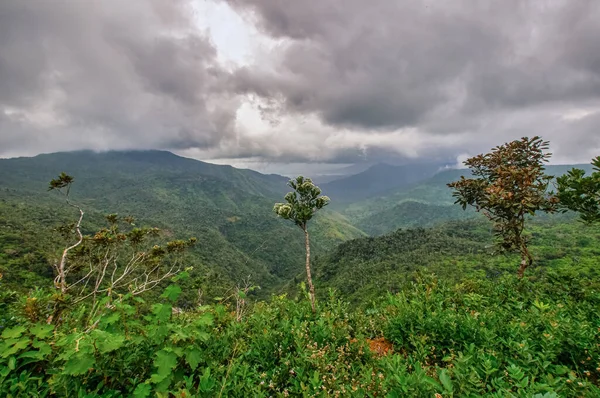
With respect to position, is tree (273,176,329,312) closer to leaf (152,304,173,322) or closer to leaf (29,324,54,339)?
leaf (152,304,173,322)

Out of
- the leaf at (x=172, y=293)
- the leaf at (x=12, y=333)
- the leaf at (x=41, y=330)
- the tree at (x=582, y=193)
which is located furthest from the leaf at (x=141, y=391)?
the tree at (x=582, y=193)

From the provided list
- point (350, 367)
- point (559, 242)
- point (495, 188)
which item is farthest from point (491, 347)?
point (559, 242)

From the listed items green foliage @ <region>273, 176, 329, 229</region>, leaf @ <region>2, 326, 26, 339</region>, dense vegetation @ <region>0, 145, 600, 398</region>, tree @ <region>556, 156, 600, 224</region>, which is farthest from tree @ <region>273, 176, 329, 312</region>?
leaf @ <region>2, 326, 26, 339</region>

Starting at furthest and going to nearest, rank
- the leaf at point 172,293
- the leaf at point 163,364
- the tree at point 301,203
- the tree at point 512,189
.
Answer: the tree at point 301,203
the tree at point 512,189
the leaf at point 172,293
the leaf at point 163,364

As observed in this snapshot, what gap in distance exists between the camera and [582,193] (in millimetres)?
7148

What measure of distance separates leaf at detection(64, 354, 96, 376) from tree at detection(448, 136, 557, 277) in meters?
10.4

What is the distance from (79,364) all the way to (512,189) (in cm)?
1145

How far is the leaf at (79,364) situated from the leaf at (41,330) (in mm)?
602

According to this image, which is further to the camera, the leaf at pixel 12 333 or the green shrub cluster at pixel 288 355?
the leaf at pixel 12 333

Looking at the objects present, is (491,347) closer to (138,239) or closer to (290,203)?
(290,203)

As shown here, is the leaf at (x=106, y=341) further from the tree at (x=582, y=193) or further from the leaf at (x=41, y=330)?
the tree at (x=582, y=193)

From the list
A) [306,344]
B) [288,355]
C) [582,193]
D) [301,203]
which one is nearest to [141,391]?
[288,355]

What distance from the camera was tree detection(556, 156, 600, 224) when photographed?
6.89 meters

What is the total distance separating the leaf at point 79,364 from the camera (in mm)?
2689
